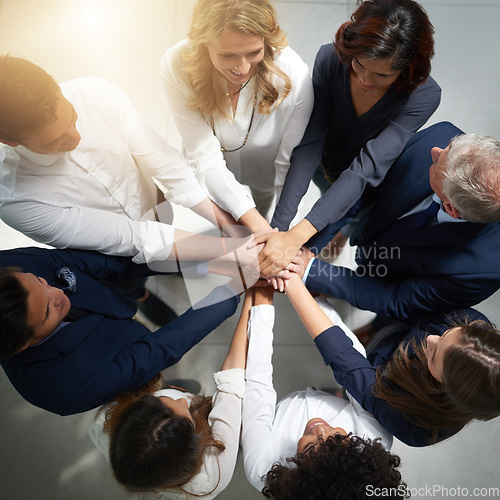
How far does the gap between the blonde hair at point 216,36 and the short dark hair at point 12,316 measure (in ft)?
2.70

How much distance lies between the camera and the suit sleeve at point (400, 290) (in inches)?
56.1

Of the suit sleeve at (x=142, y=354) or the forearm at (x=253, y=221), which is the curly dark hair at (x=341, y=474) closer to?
the suit sleeve at (x=142, y=354)

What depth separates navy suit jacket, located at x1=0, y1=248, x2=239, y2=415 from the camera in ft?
4.16

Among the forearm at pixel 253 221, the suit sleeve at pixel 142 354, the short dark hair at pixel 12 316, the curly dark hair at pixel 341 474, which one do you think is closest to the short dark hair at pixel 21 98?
the short dark hair at pixel 12 316

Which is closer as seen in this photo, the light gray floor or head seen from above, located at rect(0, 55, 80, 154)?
head seen from above, located at rect(0, 55, 80, 154)

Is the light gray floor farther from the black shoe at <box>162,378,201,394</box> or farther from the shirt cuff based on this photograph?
the shirt cuff

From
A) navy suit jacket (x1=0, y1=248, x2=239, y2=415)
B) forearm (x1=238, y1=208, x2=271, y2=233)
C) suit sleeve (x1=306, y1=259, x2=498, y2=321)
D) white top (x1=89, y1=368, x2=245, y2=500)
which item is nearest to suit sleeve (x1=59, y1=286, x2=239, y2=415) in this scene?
navy suit jacket (x1=0, y1=248, x2=239, y2=415)

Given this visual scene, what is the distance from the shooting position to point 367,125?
62.2 inches

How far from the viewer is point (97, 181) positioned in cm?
147

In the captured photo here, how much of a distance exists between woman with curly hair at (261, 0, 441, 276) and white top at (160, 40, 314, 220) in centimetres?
8

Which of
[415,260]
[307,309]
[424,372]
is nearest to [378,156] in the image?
[415,260]

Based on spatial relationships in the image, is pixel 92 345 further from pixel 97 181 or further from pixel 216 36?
pixel 216 36

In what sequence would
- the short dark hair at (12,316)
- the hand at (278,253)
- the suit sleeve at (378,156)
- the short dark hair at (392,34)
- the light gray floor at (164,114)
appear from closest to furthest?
the short dark hair at (12,316), the short dark hair at (392,34), the suit sleeve at (378,156), the hand at (278,253), the light gray floor at (164,114)

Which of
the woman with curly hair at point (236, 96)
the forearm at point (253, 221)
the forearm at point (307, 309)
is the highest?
the woman with curly hair at point (236, 96)
